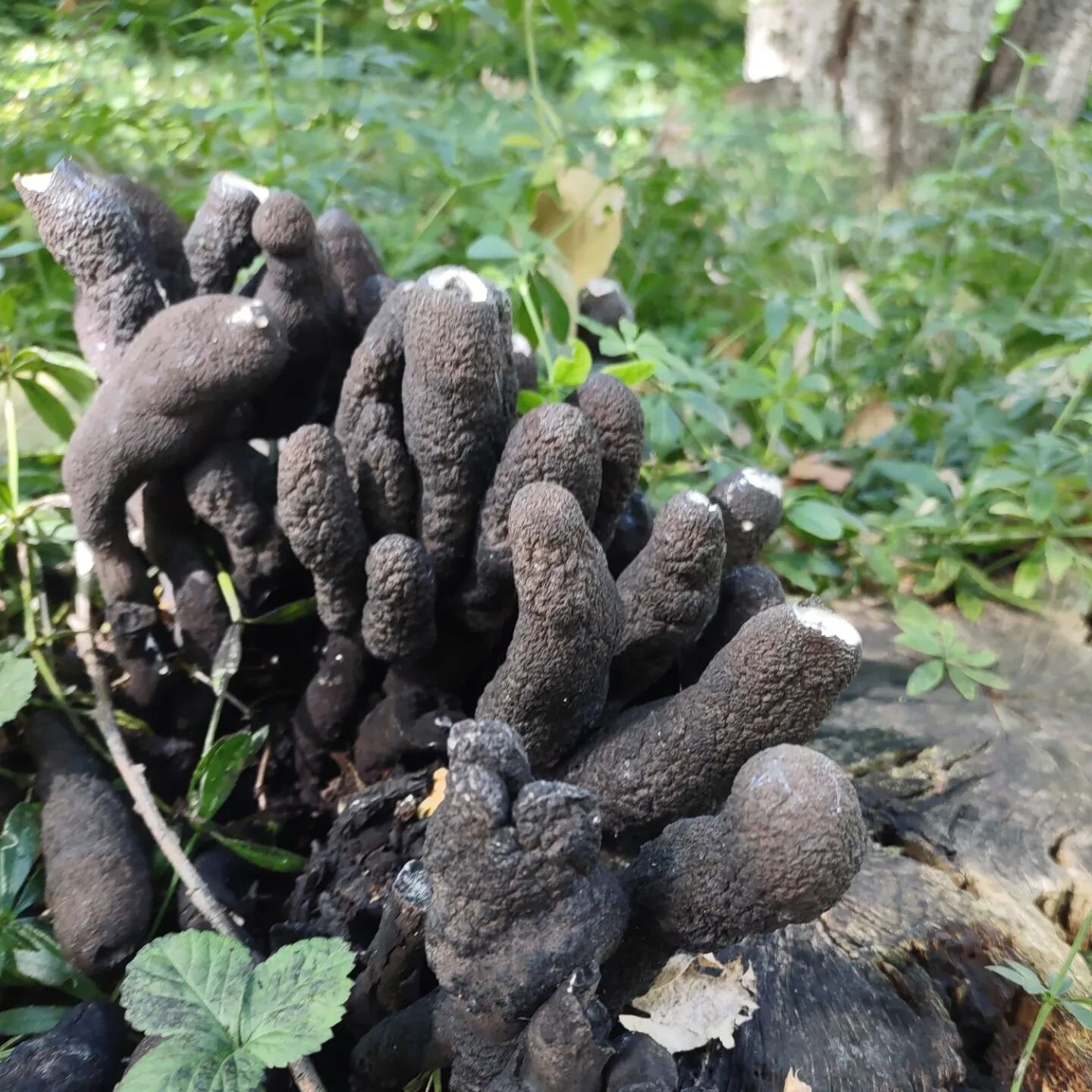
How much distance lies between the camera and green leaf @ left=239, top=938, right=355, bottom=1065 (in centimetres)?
61

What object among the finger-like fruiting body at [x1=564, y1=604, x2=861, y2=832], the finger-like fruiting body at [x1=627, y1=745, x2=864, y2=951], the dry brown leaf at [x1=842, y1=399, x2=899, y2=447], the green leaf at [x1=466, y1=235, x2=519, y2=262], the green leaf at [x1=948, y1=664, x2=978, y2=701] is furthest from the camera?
the dry brown leaf at [x1=842, y1=399, x2=899, y2=447]

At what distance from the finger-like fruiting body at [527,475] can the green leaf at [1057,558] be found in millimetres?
978

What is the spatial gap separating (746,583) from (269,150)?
160cm

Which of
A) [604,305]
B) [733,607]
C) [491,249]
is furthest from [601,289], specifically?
[733,607]

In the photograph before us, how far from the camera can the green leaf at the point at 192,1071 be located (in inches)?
23.1

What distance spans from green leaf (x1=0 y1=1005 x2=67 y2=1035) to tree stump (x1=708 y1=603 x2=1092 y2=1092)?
551mm

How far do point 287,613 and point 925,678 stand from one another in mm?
892

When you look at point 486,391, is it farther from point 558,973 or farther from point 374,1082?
point 374,1082

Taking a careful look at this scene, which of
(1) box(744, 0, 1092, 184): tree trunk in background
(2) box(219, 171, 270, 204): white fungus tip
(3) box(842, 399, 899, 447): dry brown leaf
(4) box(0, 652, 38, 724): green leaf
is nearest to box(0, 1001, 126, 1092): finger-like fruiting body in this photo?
(4) box(0, 652, 38, 724): green leaf

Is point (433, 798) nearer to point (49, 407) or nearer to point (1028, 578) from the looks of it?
point (49, 407)

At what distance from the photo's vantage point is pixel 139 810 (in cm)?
88

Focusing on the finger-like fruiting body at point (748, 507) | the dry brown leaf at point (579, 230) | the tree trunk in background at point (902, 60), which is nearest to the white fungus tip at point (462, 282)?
the finger-like fruiting body at point (748, 507)

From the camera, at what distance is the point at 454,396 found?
795mm

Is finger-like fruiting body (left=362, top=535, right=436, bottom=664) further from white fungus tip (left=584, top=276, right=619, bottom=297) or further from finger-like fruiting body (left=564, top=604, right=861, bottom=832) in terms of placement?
white fungus tip (left=584, top=276, right=619, bottom=297)
